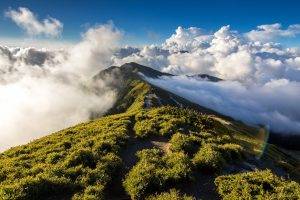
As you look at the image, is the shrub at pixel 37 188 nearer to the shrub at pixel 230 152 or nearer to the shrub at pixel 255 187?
the shrub at pixel 255 187

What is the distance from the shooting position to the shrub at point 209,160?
30.2 m

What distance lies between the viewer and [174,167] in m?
28.9

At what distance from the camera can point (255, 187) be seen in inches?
1000

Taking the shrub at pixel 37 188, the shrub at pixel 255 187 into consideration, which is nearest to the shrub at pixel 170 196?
the shrub at pixel 255 187

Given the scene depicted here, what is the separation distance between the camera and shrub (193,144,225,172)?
30188 millimetres

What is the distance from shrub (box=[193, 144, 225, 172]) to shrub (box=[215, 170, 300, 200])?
2.51 meters

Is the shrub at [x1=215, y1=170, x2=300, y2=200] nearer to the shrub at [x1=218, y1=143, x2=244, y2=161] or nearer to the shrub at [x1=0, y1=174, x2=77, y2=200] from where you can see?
the shrub at [x1=218, y1=143, x2=244, y2=161]

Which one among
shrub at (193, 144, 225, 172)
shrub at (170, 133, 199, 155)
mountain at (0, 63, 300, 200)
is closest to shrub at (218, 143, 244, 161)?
mountain at (0, 63, 300, 200)

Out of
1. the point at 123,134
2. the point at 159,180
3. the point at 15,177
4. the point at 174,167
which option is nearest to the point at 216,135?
the point at 123,134

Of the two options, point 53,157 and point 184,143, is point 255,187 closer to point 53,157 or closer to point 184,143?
point 184,143

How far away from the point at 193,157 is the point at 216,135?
9.70 meters

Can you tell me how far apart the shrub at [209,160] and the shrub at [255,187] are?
8.25 ft

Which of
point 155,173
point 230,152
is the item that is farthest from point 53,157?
point 230,152

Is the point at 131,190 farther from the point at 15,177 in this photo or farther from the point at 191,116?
the point at 191,116
